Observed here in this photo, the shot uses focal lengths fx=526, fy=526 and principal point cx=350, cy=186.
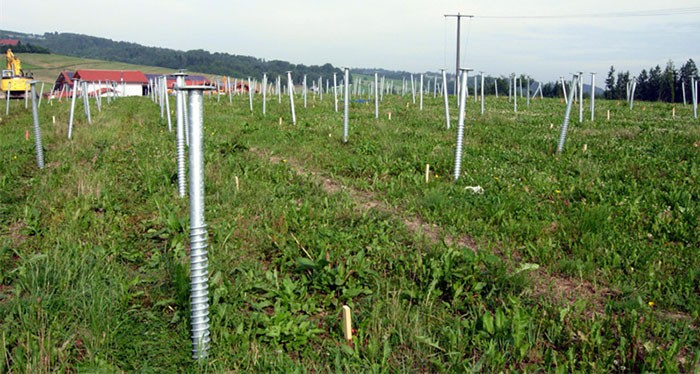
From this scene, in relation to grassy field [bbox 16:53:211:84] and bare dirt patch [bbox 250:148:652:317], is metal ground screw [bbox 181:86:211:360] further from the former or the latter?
grassy field [bbox 16:53:211:84]

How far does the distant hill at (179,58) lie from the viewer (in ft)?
321

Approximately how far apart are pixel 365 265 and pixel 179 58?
11229 cm

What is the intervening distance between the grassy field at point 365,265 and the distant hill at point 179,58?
4069cm

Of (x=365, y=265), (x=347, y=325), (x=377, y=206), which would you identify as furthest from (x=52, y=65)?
(x=347, y=325)

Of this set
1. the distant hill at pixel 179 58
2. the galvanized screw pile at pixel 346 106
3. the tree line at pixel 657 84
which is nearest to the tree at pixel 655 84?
the tree line at pixel 657 84

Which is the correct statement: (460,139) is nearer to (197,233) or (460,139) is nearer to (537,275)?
(537,275)

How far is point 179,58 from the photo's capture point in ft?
353

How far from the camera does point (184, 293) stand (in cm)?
380

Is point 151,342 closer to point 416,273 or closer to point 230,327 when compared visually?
point 230,327

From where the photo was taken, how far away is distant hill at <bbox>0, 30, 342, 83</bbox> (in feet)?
321

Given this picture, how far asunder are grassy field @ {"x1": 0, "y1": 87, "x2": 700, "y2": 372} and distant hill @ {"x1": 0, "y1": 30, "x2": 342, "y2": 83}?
40.7 meters

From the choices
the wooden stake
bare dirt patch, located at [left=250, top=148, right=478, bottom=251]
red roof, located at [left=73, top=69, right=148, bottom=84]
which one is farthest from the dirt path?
red roof, located at [left=73, top=69, right=148, bottom=84]

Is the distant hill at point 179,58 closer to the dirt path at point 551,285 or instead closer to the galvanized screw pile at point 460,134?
the galvanized screw pile at point 460,134

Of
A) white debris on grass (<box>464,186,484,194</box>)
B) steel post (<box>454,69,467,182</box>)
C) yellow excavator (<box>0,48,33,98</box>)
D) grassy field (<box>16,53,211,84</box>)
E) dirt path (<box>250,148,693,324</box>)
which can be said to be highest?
grassy field (<box>16,53,211,84</box>)
